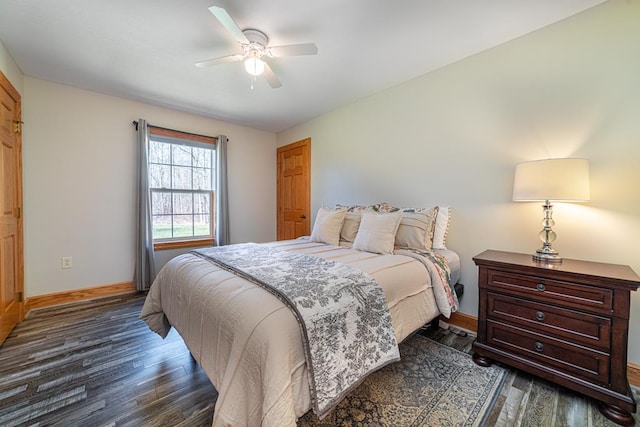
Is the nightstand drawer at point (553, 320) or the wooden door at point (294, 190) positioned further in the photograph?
the wooden door at point (294, 190)

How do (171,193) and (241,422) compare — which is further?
(171,193)

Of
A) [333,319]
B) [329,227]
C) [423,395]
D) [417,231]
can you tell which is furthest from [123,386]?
[417,231]

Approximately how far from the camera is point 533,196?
1644mm

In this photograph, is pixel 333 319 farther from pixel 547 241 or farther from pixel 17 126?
pixel 17 126

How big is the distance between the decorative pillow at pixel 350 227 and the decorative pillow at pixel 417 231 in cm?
47

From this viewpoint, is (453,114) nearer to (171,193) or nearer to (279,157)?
(279,157)

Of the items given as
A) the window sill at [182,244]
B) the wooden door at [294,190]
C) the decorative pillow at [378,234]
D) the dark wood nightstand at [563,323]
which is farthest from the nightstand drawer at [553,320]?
the window sill at [182,244]

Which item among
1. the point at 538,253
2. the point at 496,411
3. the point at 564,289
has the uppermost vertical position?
the point at 538,253

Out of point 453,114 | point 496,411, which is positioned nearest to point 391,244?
point 496,411

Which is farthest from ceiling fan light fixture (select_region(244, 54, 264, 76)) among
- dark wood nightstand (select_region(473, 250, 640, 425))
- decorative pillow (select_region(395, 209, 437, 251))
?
dark wood nightstand (select_region(473, 250, 640, 425))

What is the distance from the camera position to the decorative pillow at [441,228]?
2.36 meters

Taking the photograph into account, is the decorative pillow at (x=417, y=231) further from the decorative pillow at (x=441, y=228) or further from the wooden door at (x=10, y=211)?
the wooden door at (x=10, y=211)

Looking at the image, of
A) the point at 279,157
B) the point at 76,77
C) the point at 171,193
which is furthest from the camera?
the point at 279,157

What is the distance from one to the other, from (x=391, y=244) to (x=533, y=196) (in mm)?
1015
